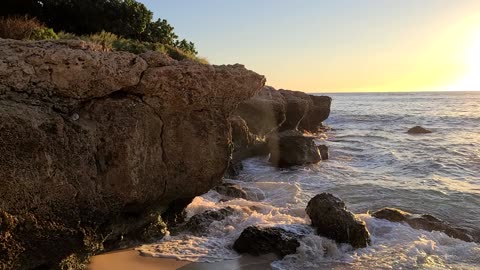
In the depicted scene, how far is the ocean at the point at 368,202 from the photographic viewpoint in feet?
25.0

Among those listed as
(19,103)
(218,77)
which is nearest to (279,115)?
(218,77)

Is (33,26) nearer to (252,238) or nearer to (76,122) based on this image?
(76,122)

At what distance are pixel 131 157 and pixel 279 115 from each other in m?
12.6

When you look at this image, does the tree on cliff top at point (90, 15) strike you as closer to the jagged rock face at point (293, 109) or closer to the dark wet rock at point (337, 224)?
the jagged rock face at point (293, 109)

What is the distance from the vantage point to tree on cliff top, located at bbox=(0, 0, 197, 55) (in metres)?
18.2

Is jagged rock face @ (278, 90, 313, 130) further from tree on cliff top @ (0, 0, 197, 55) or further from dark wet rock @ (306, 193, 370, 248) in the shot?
dark wet rock @ (306, 193, 370, 248)

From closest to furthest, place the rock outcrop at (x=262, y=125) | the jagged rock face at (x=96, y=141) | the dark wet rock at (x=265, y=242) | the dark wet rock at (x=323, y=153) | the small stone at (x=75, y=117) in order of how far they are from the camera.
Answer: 1. the jagged rock face at (x=96, y=141)
2. the small stone at (x=75, y=117)
3. the dark wet rock at (x=265, y=242)
4. the rock outcrop at (x=262, y=125)
5. the dark wet rock at (x=323, y=153)

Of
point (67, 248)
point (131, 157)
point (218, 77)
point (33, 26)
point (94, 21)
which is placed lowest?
point (67, 248)

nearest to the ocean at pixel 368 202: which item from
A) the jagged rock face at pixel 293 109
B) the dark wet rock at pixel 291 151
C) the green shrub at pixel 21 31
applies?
the dark wet rock at pixel 291 151

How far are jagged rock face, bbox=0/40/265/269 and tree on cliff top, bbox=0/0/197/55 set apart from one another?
41.5 feet

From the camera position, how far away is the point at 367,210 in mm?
11633

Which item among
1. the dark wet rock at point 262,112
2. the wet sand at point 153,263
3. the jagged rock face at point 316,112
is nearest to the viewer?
the wet sand at point 153,263

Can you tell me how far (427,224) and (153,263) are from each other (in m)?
5.72

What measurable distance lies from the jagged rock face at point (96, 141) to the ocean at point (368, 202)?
1.30 m
